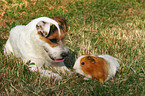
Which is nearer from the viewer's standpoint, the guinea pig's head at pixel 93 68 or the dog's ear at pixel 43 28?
the dog's ear at pixel 43 28

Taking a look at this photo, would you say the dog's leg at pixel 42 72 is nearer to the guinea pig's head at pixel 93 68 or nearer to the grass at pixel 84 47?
the grass at pixel 84 47

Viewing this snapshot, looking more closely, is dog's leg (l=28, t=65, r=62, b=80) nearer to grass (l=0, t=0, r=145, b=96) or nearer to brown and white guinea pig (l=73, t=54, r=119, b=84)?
grass (l=0, t=0, r=145, b=96)

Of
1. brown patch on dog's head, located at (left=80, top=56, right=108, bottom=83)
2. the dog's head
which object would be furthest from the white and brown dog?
brown patch on dog's head, located at (left=80, top=56, right=108, bottom=83)

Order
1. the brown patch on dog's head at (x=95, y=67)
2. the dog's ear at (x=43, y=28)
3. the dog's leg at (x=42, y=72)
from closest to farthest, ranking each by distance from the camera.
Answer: the dog's ear at (x=43, y=28) → the brown patch on dog's head at (x=95, y=67) → the dog's leg at (x=42, y=72)

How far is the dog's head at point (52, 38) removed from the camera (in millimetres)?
2750

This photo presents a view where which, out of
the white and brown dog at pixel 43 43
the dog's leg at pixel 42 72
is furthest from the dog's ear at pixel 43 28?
the dog's leg at pixel 42 72

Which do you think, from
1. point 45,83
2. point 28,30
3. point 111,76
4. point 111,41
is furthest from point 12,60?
point 111,41

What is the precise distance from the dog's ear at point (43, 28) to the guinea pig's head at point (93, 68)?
2.41 feet

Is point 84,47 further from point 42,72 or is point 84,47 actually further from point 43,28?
point 43,28


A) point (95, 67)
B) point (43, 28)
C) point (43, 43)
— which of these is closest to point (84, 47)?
point (95, 67)

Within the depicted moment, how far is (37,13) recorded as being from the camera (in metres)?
7.41

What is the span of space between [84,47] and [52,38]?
1.59 metres

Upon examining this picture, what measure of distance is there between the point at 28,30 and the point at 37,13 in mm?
4500

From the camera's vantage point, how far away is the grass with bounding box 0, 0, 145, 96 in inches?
108
